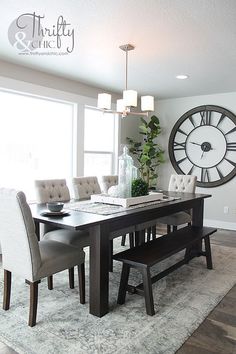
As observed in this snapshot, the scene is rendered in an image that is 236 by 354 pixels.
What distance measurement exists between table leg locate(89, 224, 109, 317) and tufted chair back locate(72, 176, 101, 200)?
1.25 m

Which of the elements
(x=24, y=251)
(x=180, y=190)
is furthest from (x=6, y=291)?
(x=180, y=190)

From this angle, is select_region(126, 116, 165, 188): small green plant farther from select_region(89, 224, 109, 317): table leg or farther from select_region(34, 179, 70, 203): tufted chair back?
select_region(89, 224, 109, 317): table leg

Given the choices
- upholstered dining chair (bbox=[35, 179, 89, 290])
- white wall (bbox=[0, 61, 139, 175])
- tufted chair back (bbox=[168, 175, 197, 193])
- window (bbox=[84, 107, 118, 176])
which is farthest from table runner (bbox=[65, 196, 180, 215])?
window (bbox=[84, 107, 118, 176])

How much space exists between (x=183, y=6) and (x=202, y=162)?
3.59 metres

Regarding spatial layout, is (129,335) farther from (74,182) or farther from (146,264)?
(74,182)

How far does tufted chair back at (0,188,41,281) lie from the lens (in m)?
2.05

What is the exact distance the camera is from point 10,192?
6.75 feet

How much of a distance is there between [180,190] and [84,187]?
1446 mm

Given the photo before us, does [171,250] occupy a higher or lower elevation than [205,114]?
lower

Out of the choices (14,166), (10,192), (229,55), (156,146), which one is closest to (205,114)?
(156,146)

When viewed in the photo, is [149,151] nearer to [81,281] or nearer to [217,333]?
[81,281]

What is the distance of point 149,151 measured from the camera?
5.62 metres

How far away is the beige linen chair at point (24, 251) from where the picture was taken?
206 cm

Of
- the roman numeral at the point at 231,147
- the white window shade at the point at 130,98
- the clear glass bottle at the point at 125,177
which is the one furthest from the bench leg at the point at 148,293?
the roman numeral at the point at 231,147
